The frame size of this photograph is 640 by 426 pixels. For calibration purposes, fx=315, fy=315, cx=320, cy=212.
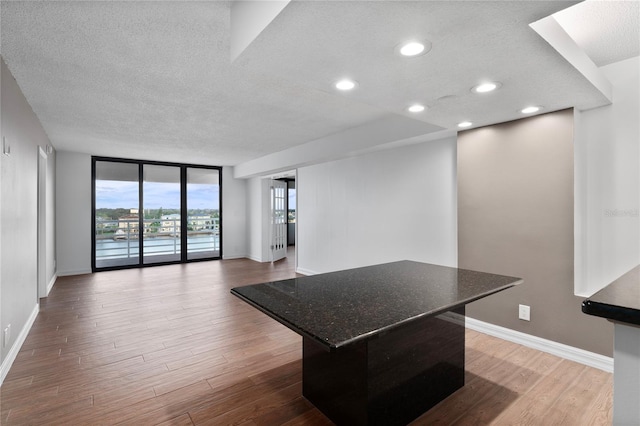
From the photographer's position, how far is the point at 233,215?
8.31 meters

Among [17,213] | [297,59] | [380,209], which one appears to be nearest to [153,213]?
[17,213]

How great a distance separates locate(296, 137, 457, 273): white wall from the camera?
3.79m

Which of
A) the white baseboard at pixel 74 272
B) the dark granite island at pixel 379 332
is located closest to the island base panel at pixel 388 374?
the dark granite island at pixel 379 332

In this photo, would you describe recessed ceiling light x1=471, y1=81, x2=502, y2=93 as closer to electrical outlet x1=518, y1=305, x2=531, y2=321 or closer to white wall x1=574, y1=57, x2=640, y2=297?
white wall x1=574, y1=57, x2=640, y2=297

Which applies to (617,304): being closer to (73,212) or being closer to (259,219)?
(259,219)

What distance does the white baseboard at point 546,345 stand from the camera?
2518 mm

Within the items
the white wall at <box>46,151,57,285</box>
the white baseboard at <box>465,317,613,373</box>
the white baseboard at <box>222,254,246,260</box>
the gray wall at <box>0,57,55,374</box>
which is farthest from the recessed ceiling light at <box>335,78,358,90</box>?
the white baseboard at <box>222,254,246,260</box>

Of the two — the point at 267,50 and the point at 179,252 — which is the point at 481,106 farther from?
the point at 179,252

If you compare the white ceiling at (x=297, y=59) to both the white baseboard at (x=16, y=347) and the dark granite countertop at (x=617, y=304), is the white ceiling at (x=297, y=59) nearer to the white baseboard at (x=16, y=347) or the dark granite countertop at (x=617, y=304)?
the dark granite countertop at (x=617, y=304)

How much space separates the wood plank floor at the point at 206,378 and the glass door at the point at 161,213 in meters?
3.47

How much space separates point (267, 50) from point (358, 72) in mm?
600

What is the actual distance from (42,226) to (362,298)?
4.99 metres

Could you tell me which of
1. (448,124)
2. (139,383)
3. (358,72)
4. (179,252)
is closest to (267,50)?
(358,72)

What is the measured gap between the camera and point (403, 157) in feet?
13.9
